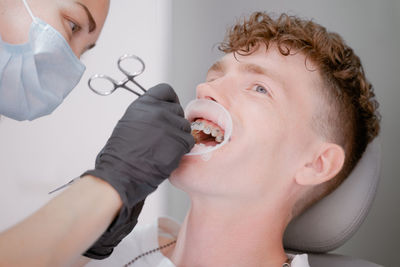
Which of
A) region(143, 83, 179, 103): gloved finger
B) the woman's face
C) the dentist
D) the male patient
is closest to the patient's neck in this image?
the male patient

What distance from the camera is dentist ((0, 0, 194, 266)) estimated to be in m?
0.83

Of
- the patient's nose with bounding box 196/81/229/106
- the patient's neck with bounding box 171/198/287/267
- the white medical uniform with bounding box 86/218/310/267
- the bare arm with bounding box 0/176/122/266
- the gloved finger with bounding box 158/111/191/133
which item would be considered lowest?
the white medical uniform with bounding box 86/218/310/267

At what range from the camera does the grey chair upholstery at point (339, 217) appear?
1.33 m

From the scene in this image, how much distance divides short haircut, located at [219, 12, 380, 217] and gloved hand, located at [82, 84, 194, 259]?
45 centimetres

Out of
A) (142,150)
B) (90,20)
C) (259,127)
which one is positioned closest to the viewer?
(142,150)

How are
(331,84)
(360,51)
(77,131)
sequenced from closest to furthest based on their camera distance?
(331,84) < (360,51) < (77,131)

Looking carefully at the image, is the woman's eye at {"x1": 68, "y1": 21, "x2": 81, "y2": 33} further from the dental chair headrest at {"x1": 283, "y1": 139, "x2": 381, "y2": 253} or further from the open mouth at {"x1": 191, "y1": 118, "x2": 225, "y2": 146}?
the dental chair headrest at {"x1": 283, "y1": 139, "x2": 381, "y2": 253}

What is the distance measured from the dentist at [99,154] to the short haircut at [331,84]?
18.2 inches

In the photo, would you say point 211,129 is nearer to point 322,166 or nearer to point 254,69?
point 254,69

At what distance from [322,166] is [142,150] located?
0.62 metres

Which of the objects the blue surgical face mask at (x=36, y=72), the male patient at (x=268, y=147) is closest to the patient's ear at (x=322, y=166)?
the male patient at (x=268, y=147)

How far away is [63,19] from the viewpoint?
140 cm

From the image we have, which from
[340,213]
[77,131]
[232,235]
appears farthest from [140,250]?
[77,131]

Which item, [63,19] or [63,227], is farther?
[63,19]
